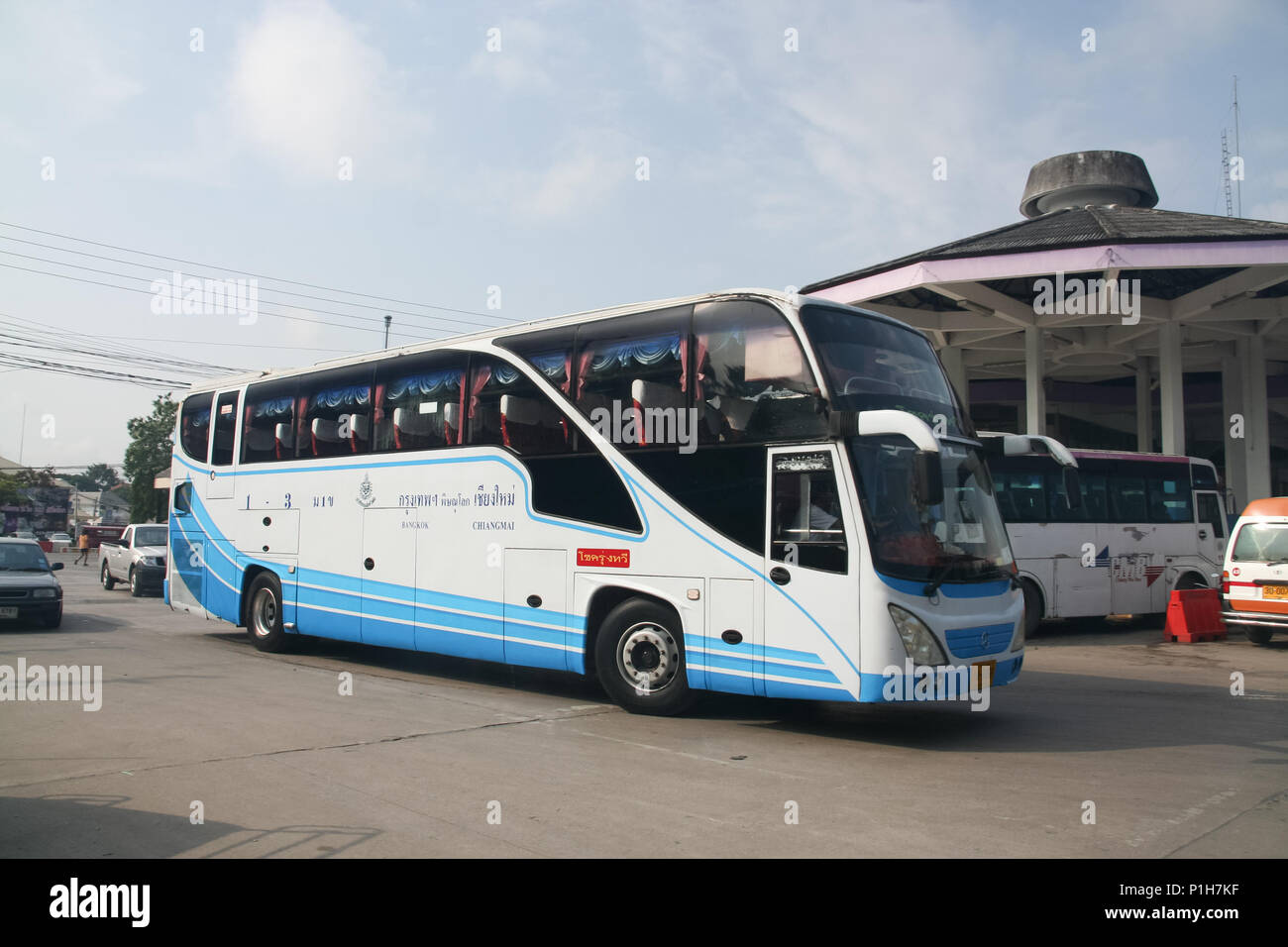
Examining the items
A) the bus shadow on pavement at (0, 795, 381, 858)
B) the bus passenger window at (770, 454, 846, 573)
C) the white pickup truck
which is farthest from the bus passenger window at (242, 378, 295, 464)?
the white pickup truck

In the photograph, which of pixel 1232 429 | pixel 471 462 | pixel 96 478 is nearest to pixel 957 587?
pixel 471 462

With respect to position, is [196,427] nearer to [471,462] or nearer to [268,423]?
[268,423]

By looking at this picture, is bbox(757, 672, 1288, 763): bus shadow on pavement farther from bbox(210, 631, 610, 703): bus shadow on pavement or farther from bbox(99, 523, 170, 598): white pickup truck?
bbox(99, 523, 170, 598): white pickup truck

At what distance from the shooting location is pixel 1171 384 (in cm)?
2547

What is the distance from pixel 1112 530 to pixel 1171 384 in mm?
9131

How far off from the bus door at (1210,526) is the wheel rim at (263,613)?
56.5 ft

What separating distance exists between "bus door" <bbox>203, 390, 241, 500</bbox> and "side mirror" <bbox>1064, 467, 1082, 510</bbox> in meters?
14.0

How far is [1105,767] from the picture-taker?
291 inches

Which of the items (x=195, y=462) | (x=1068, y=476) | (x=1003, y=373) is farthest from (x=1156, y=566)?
(x=1003, y=373)

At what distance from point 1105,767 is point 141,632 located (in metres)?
14.4

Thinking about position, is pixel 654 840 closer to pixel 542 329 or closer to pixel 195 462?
pixel 542 329

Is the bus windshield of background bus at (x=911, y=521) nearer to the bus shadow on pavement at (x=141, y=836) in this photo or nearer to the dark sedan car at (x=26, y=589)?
the bus shadow on pavement at (x=141, y=836)

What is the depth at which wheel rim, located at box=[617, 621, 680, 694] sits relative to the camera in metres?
9.15
